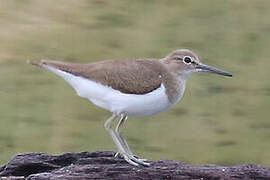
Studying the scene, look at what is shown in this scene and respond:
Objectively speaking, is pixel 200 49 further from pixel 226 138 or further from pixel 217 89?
pixel 226 138

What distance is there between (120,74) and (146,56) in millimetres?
3435

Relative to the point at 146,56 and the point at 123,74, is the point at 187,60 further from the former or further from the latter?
the point at 146,56

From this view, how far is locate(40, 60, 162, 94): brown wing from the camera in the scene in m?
4.91

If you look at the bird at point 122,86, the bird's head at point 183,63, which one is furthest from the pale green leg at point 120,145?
the bird's head at point 183,63

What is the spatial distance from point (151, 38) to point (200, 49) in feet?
1.65

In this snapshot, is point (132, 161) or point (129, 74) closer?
point (129, 74)

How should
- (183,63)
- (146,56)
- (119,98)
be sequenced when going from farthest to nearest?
(146,56)
(183,63)
(119,98)

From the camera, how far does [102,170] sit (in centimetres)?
475

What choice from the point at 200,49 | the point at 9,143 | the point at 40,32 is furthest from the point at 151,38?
the point at 9,143

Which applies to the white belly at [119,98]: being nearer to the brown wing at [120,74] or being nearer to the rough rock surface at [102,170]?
the brown wing at [120,74]

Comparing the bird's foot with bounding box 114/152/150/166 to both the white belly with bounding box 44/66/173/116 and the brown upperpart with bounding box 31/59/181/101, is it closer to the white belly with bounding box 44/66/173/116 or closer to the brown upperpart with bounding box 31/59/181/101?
the white belly with bounding box 44/66/173/116

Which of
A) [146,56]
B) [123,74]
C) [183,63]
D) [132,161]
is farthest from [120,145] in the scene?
[146,56]

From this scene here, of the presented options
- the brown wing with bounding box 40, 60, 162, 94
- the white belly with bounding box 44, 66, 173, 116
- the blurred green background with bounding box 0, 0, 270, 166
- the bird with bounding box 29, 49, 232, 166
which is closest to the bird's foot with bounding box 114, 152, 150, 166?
the bird with bounding box 29, 49, 232, 166

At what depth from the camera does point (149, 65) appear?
507cm
